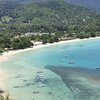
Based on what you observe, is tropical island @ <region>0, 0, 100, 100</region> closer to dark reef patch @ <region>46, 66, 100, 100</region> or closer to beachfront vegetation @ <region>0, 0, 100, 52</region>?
beachfront vegetation @ <region>0, 0, 100, 52</region>

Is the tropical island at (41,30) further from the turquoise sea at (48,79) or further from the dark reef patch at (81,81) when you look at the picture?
the turquoise sea at (48,79)

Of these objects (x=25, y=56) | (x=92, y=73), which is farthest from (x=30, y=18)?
(x=92, y=73)

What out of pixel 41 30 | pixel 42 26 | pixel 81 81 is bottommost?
pixel 41 30

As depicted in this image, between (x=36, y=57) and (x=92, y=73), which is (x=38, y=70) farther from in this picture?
(x=36, y=57)

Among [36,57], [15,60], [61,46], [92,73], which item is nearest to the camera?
[92,73]

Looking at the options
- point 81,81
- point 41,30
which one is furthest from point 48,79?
point 41,30

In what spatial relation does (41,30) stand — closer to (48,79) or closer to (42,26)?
(42,26)

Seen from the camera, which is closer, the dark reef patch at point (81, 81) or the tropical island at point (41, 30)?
the dark reef patch at point (81, 81)

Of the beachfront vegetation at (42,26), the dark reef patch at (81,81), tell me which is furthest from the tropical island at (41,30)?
the dark reef patch at (81,81)
